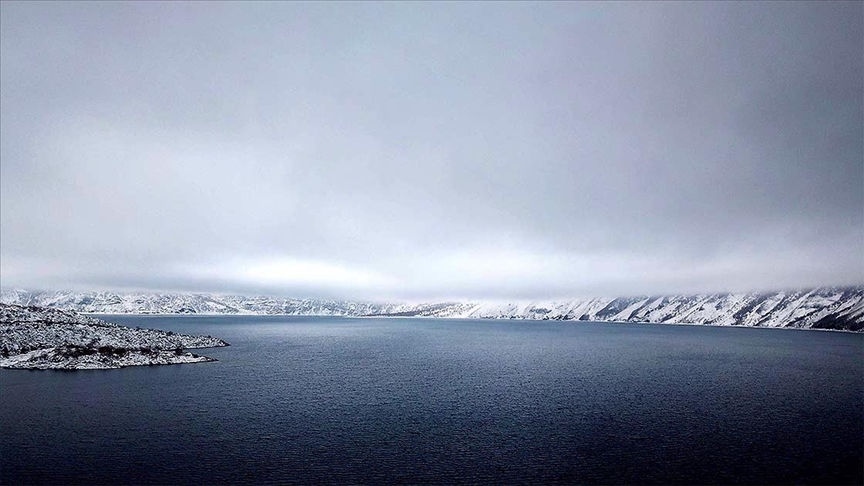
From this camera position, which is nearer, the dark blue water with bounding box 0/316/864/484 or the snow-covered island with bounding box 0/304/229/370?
the dark blue water with bounding box 0/316/864/484

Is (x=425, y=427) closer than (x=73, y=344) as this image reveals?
Yes

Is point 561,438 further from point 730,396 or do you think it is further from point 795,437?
point 730,396

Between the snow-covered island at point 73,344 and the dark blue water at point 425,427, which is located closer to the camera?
the dark blue water at point 425,427

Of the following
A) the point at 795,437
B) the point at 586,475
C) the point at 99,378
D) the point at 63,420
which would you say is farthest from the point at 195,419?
the point at 795,437

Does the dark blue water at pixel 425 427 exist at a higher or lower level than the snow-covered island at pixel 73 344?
lower
